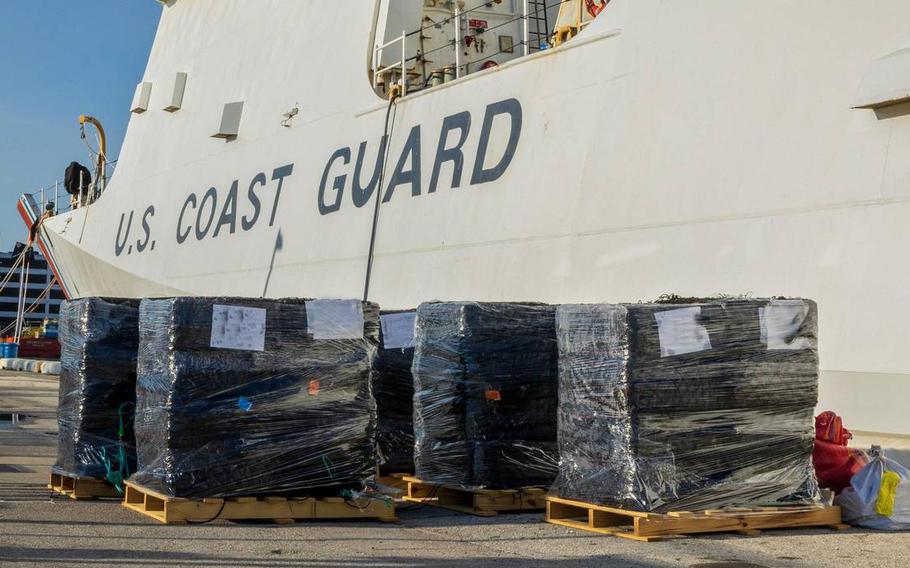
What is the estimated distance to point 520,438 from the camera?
727 centimetres

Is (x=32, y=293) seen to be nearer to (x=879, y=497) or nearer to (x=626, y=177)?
(x=626, y=177)

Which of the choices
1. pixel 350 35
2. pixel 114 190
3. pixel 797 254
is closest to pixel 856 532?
pixel 797 254

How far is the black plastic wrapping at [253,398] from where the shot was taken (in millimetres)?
6543

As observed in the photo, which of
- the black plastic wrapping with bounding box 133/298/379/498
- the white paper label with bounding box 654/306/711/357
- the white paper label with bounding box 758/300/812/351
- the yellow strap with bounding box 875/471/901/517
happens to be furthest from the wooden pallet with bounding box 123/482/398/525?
the yellow strap with bounding box 875/471/901/517

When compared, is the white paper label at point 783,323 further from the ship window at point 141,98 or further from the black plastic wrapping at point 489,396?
the ship window at point 141,98

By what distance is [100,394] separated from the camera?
24.8ft

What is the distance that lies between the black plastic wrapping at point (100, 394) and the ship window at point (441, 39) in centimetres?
580

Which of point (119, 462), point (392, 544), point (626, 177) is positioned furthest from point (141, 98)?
point (392, 544)

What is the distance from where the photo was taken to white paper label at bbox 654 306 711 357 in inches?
252

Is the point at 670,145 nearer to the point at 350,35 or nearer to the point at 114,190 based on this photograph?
the point at 350,35

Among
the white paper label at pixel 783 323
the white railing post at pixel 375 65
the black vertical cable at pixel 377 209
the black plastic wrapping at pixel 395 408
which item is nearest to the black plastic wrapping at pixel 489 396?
the black plastic wrapping at pixel 395 408

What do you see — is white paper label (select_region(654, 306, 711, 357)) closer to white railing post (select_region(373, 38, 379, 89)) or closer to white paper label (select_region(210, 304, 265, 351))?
white paper label (select_region(210, 304, 265, 351))

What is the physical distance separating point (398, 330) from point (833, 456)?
3.52m

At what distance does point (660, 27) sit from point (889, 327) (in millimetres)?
3422
